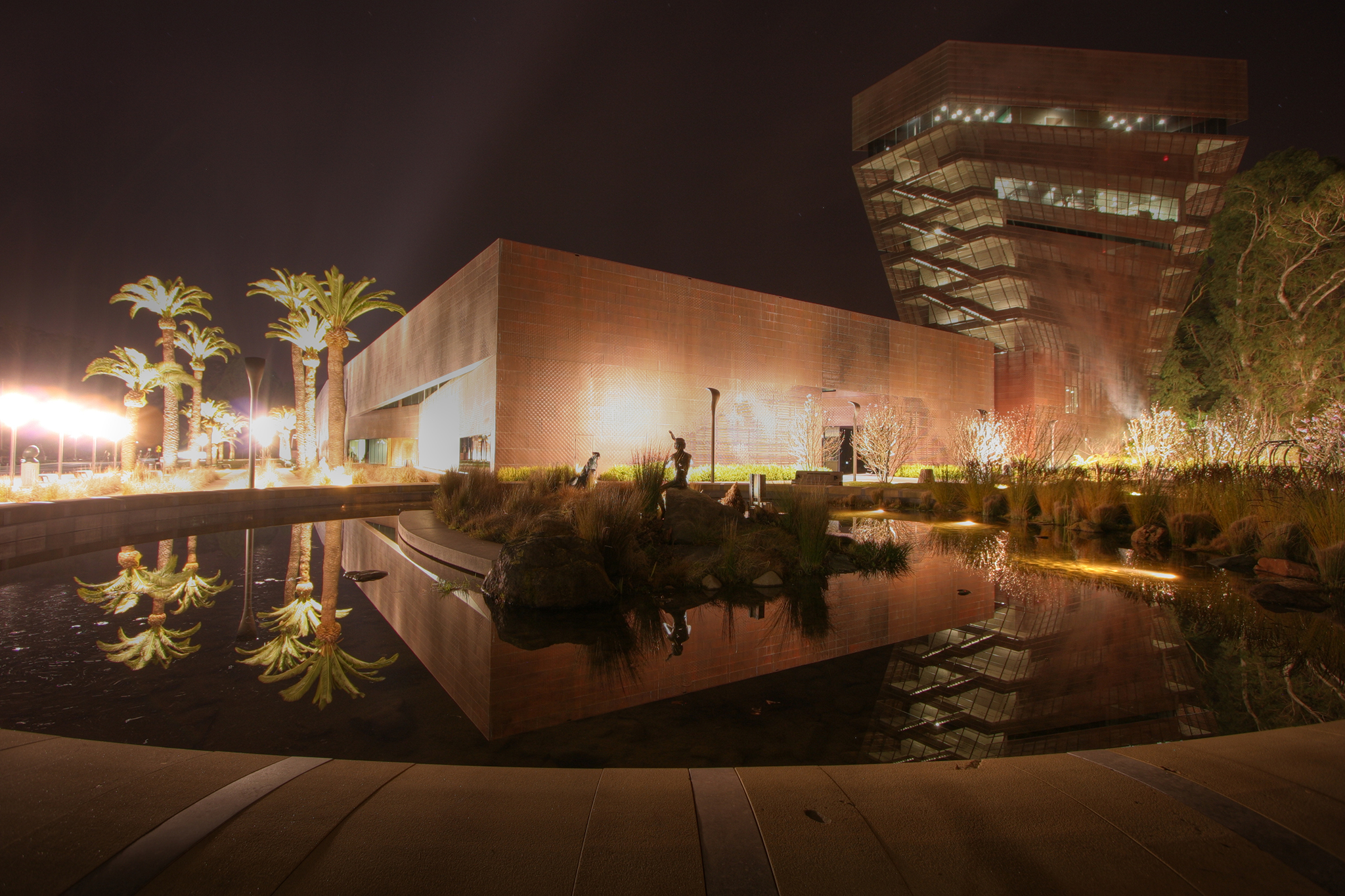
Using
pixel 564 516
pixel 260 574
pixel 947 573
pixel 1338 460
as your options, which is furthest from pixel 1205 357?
pixel 260 574

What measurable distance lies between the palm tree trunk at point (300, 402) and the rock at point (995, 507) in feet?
81.1

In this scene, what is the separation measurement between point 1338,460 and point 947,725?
1141cm

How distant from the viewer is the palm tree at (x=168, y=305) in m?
24.0

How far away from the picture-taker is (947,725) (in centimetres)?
320

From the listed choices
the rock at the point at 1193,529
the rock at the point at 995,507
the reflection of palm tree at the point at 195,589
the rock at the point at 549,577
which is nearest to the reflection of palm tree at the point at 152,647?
the reflection of palm tree at the point at 195,589

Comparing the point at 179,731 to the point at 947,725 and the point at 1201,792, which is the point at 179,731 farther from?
the point at 1201,792

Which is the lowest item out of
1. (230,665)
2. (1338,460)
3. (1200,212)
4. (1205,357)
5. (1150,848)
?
(230,665)

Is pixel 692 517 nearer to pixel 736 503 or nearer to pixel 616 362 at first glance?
pixel 736 503

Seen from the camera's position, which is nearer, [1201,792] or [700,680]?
[1201,792]

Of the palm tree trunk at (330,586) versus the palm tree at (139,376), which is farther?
the palm tree at (139,376)

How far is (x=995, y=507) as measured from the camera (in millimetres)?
13359

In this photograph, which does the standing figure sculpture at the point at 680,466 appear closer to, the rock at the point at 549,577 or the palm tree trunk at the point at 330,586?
the rock at the point at 549,577

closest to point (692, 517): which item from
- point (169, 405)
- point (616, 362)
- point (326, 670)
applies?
point (326, 670)

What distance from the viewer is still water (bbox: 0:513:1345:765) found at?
3.09m
